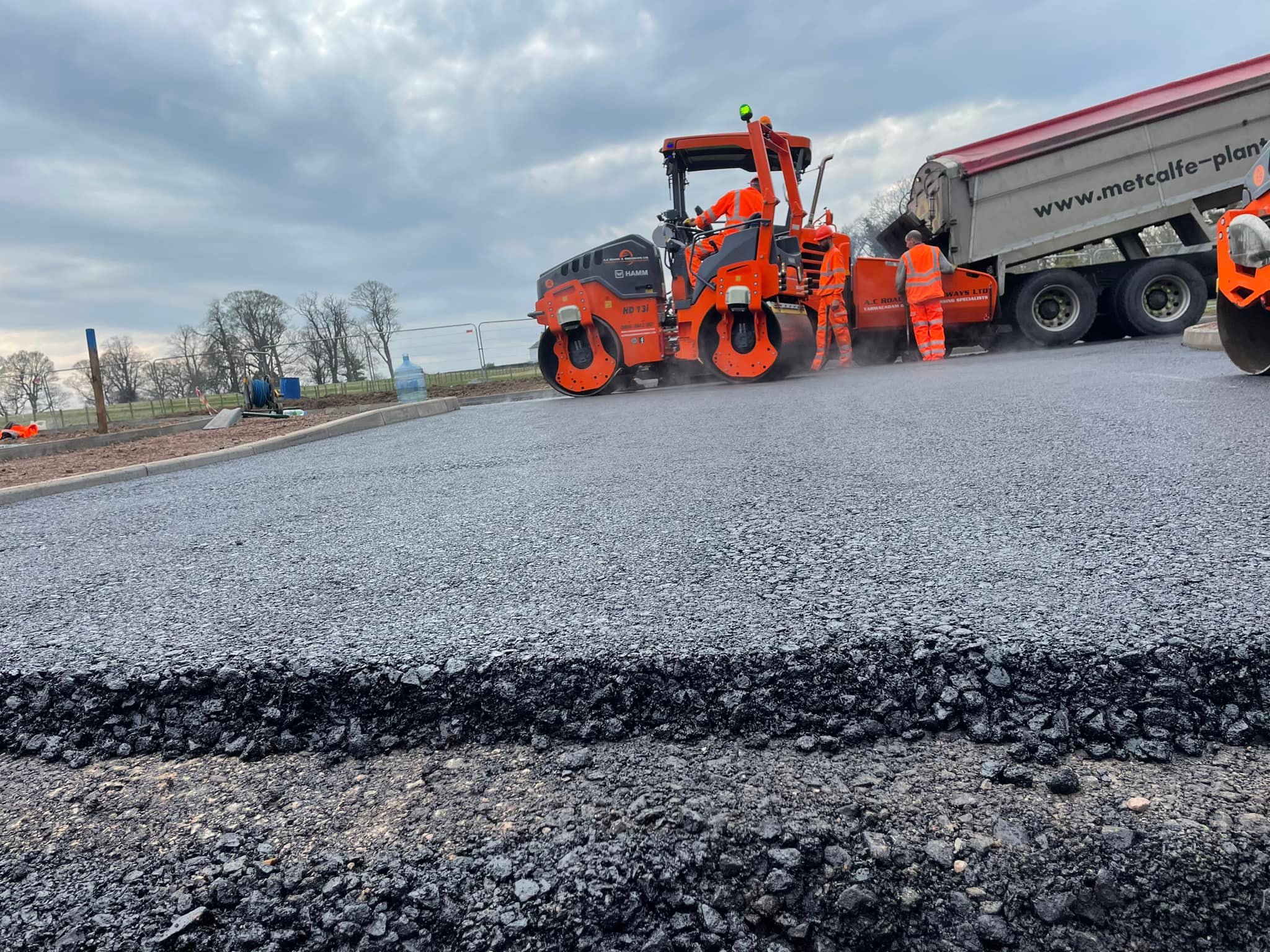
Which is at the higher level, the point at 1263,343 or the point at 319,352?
the point at 319,352

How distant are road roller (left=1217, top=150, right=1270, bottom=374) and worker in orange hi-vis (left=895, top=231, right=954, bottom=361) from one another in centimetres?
Result: 496

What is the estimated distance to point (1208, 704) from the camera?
4.36ft

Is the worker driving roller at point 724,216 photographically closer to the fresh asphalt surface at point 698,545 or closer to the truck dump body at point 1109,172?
the truck dump body at point 1109,172

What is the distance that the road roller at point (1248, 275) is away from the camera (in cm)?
425

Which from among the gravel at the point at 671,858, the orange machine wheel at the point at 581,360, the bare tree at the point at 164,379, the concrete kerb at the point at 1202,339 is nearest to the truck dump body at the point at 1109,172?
the concrete kerb at the point at 1202,339

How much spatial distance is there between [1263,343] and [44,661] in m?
6.31

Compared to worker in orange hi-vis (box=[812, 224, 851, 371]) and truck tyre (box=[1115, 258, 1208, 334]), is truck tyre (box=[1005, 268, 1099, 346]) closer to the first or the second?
truck tyre (box=[1115, 258, 1208, 334])

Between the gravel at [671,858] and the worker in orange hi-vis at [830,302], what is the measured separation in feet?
30.5

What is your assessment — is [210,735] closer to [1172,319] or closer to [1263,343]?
[1263,343]

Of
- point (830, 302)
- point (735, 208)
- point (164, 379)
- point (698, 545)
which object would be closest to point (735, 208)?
point (735, 208)

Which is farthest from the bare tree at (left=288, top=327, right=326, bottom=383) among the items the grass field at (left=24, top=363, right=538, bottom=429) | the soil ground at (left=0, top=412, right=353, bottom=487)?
the soil ground at (left=0, top=412, right=353, bottom=487)

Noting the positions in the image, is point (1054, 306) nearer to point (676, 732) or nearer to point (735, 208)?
point (735, 208)

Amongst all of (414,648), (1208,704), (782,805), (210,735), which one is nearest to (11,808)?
(210,735)

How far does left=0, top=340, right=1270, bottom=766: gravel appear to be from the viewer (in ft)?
4.64
